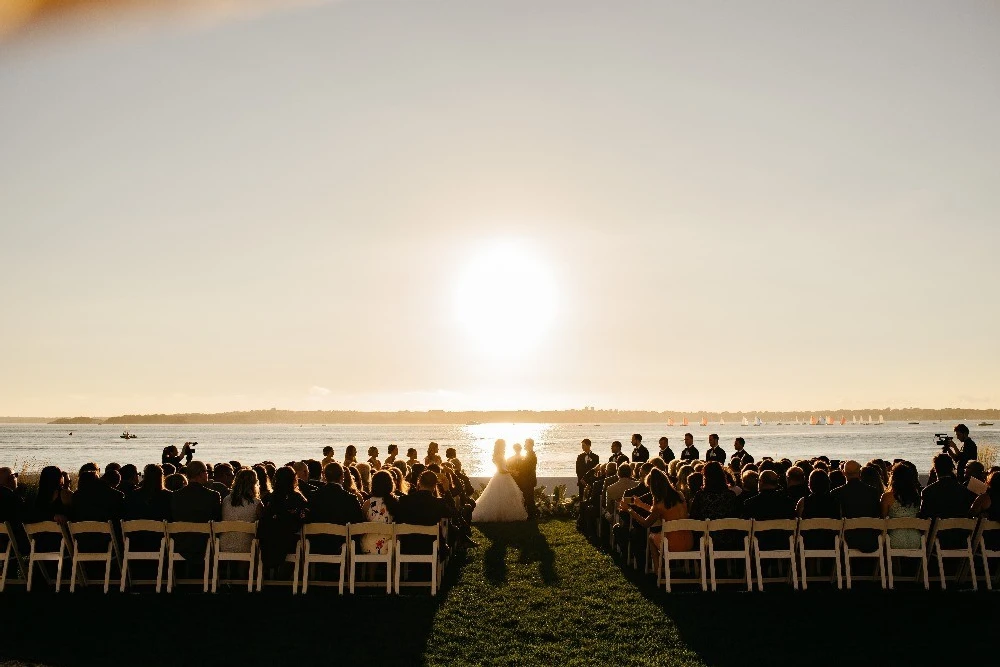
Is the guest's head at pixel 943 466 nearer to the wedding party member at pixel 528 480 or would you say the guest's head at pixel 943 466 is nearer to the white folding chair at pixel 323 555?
the white folding chair at pixel 323 555

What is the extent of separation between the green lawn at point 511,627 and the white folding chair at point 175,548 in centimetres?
22

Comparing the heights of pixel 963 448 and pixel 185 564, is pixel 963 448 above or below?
above

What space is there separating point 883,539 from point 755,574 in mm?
1630

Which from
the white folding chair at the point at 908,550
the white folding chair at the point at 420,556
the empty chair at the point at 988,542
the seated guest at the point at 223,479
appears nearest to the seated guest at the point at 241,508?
the seated guest at the point at 223,479

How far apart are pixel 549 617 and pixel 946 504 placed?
16.0 ft

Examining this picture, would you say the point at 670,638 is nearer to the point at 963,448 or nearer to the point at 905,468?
the point at 905,468

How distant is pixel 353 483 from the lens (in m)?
11.6

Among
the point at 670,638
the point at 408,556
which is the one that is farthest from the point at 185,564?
the point at 670,638

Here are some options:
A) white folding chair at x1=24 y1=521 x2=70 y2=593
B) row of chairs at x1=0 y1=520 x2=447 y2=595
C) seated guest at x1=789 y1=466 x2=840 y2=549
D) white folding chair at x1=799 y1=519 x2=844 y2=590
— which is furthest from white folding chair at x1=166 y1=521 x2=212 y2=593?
seated guest at x1=789 y1=466 x2=840 y2=549

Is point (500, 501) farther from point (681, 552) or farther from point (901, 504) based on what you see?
point (901, 504)

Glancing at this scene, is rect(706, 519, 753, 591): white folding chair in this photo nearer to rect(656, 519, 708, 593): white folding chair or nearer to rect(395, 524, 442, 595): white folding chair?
rect(656, 519, 708, 593): white folding chair

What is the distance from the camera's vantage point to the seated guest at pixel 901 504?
10.2 m

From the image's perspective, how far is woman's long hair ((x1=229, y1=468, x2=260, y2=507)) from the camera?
33.5ft

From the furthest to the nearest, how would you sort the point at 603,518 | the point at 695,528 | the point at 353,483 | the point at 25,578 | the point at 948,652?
the point at 603,518 → the point at 353,483 → the point at 25,578 → the point at 695,528 → the point at 948,652
